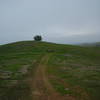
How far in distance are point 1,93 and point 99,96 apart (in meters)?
11.1

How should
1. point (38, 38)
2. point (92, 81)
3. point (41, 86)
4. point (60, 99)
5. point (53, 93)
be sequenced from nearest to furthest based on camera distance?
1. point (60, 99)
2. point (53, 93)
3. point (41, 86)
4. point (92, 81)
5. point (38, 38)

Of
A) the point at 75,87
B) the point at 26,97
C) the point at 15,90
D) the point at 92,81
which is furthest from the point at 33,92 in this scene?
the point at 92,81

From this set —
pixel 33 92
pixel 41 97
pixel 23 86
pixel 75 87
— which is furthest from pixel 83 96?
pixel 23 86

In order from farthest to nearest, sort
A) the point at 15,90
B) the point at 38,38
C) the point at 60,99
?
the point at 38,38 → the point at 15,90 → the point at 60,99

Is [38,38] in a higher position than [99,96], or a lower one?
higher

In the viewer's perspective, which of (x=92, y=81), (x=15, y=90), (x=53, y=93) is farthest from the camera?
(x=92, y=81)

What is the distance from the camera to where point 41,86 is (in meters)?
17.8

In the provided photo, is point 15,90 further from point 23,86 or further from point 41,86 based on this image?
point 41,86

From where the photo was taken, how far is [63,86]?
17.6m

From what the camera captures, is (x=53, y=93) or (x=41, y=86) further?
(x=41, y=86)

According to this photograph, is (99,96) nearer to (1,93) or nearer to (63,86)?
(63,86)

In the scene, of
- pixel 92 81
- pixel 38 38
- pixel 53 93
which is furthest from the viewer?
pixel 38 38

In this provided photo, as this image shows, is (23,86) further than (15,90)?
Yes

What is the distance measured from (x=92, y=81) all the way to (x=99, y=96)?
5.16 meters
